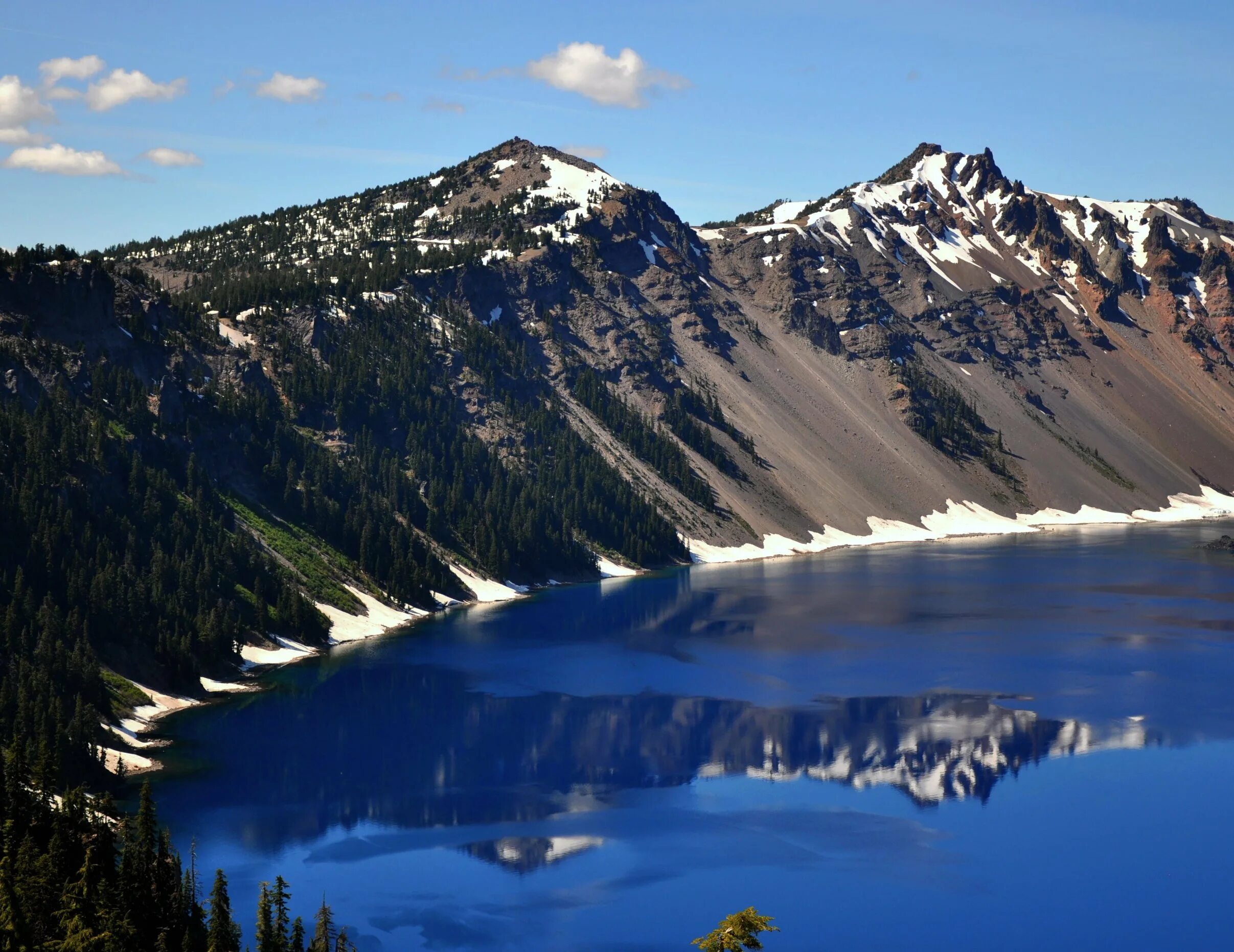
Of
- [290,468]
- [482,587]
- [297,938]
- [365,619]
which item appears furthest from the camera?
[482,587]

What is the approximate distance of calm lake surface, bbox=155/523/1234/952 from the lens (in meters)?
57.7

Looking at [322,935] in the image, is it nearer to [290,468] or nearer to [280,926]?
[280,926]

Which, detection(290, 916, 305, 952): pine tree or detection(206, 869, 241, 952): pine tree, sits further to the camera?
detection(206, 869, 241, 952): pine tree

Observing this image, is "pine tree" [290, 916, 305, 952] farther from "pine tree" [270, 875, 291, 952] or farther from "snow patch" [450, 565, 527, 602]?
"snow patch" [450, 565, 527, 602]

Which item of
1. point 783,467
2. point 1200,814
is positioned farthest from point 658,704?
point 783,467

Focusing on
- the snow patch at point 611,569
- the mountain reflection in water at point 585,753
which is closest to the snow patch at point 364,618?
the mountain reflection in water at point 585,753

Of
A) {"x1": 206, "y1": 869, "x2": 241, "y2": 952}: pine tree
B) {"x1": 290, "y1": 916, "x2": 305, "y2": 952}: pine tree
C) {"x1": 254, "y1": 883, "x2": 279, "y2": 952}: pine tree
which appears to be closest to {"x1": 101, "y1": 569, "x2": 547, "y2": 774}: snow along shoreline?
{"x1": 206, "y1": 869, "x2": 241, "y2": 952}: pine tree

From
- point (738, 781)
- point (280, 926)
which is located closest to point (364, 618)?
point (738, 781)

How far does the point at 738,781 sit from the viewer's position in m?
76.4

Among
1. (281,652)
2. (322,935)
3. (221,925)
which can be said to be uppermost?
(281,652)

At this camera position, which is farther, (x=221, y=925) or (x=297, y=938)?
(x=221, y=925)

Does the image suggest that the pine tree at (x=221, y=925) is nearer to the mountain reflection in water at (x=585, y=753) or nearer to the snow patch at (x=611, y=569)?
the mountain reflection in water at (x=585, y=753)

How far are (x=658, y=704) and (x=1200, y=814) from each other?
1424 inches

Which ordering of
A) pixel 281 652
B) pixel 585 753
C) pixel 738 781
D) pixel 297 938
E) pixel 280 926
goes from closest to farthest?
pixel 280 926, pixel 297 938, pixel 738 781, pixel 585 753, pixel 281 652
